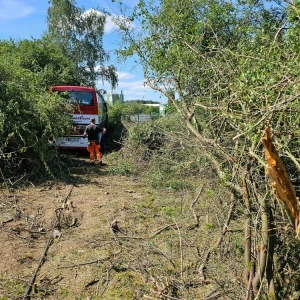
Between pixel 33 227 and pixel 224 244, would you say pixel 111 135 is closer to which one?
pixel 33 227

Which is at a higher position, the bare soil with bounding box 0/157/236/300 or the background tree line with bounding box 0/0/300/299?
the background tree line with bounding box 0/0/300/299

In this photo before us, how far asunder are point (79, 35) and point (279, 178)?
31.2m

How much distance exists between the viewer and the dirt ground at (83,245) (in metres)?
5.06

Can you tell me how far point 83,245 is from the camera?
20.8 feet

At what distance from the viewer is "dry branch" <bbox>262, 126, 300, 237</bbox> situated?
2.68 metres

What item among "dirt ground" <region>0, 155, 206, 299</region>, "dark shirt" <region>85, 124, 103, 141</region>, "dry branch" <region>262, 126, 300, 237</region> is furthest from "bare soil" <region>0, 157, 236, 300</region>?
"dark shirt" <region>85, 124, 103, 141</region>

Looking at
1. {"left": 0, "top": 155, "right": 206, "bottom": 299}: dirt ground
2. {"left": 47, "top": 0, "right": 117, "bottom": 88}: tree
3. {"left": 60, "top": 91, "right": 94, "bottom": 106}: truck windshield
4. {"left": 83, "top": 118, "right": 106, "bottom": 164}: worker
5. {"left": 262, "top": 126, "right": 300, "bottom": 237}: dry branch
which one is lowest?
{"left": 0, "top": 155, "right": 206, "bottom": 299}: dirt ground

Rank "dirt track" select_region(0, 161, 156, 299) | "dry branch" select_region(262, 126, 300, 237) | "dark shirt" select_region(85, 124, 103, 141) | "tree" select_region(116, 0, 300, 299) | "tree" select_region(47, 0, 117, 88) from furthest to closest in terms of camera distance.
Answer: "tree" select_region(47, 0, 117, 88), "dark shirt" select_region(85, 124, 103, 141), "dirt track" select_region(0, 161, 156, 299), "tree" select_region(116, 0, 300, 299), "dry branch" select_region(262, 126, 300, 237)

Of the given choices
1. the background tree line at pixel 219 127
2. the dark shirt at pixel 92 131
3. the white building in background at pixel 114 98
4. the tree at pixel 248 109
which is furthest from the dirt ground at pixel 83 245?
the white building in background at pixel 114 98

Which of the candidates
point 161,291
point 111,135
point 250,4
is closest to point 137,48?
point 250,4

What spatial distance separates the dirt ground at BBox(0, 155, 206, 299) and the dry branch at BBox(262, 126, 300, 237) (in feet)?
7.90

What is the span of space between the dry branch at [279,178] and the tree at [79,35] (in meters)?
28.9

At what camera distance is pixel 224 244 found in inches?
222

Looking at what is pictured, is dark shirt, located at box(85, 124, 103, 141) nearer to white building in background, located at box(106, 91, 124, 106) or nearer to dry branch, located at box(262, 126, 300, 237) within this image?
dry branch, located at box(262, 126, 300, 237)
